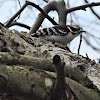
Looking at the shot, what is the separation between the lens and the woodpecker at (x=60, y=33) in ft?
15.7

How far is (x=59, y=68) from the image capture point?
1.09 meters

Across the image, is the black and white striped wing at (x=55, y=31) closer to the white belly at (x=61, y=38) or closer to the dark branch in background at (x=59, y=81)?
the white belly at (x=61, y=38)

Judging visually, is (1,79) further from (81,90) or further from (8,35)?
(8,35)

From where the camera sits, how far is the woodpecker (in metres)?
4.77

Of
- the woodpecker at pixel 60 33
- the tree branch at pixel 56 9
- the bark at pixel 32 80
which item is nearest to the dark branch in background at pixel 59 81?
the bark at pixel 32 80

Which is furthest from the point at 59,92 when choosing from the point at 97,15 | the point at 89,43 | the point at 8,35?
the point at 97,15

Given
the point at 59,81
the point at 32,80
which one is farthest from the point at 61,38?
the point at 59,81

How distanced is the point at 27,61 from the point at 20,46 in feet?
3.62

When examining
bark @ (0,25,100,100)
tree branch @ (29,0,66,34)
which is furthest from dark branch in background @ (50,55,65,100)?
tree branch @ (29,0,66,34)

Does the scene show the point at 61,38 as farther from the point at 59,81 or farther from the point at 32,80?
the point at 59,81

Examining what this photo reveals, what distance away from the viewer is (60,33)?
4.94 metres

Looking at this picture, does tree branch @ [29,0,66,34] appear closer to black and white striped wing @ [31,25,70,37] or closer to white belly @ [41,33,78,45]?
black and white striped wing @ [31,25,70,37]

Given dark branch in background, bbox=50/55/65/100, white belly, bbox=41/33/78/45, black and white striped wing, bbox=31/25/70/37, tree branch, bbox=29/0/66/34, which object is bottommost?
dark branch in background, bbox=50/55/65/100

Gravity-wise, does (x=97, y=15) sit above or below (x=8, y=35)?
above
